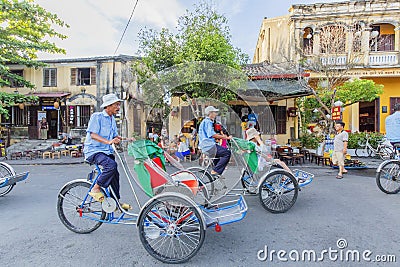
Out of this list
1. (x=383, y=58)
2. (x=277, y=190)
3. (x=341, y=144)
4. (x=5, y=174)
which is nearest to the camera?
(x=277, y=190)

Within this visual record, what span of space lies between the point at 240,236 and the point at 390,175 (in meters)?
3.74

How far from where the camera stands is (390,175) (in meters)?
5.18

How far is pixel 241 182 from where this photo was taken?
4.74 meters

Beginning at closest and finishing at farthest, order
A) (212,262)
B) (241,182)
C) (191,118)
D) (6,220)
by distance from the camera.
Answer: (212,262), (6,220), (241,182), (191,118)

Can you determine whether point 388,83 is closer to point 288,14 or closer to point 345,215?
point 288,14

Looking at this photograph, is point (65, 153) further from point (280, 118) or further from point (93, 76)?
point (280, 118)

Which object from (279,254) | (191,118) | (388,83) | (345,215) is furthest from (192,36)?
(388,83)

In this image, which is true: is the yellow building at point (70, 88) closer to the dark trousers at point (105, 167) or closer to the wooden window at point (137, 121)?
the wooden window at point (137, 121)

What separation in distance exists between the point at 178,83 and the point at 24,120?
17.1 m

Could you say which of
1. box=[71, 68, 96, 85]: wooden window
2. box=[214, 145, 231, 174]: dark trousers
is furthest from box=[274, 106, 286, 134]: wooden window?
box=[71, 68, 96, 85]: wooden window

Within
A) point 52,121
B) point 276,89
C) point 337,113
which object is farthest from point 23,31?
point 337,113

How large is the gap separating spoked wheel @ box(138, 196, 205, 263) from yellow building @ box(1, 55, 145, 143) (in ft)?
49.5

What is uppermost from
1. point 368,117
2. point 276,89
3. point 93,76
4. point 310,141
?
point 93,76

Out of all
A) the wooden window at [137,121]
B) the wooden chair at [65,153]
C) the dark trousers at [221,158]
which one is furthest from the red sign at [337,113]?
the wooden chair at [65,153]
